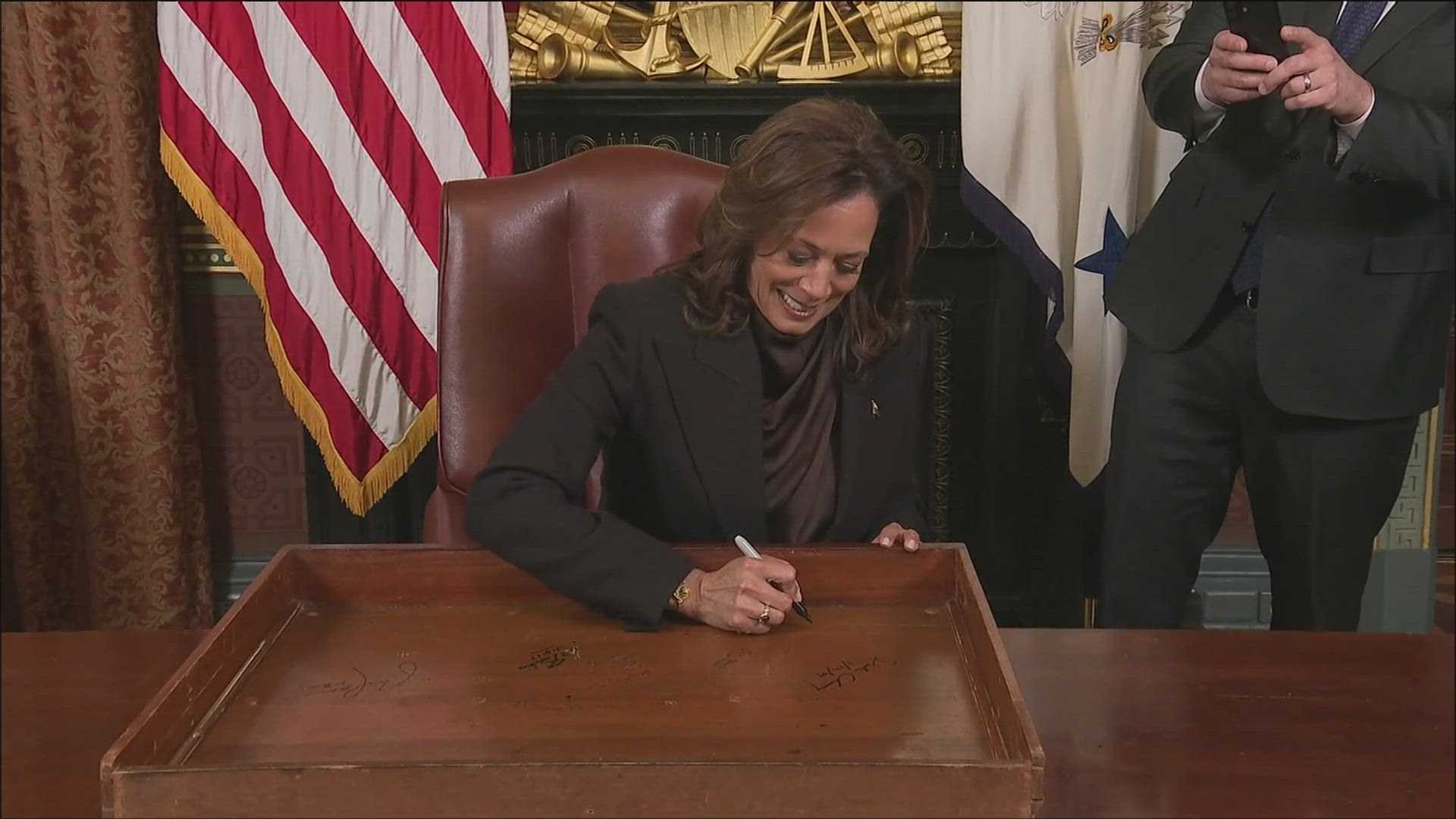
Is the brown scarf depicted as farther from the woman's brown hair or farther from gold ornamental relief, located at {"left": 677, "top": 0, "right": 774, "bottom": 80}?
gold ornamental relief, located at {"left": 677, "top": 0, "right": 774, "bottom": 80}

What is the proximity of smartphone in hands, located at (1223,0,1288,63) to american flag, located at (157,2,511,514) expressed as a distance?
3.75 ft

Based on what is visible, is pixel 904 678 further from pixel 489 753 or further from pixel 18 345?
pixel 18 345

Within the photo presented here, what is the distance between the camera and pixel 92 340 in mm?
2236

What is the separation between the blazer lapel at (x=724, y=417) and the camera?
153 centimetres

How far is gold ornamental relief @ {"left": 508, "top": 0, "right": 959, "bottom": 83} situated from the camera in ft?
7.03

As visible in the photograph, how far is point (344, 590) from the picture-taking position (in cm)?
120

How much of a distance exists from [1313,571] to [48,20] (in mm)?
2183
